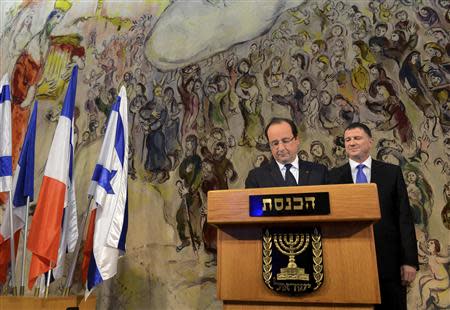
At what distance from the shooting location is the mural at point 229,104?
13.7ft

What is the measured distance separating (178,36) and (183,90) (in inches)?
31.6

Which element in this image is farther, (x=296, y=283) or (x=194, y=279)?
(x=194, y=279)

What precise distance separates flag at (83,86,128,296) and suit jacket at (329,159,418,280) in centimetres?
226

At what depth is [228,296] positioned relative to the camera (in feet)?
5.95

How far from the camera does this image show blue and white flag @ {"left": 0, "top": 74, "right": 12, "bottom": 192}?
3.92m

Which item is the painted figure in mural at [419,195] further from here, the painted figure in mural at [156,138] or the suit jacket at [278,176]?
the painted figure in mural at [156,138]

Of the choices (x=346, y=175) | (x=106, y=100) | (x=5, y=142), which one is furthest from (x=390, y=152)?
(x=5, y=142)

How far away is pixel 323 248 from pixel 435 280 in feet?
8.47

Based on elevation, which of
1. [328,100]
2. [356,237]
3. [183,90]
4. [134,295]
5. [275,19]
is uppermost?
[275,19]

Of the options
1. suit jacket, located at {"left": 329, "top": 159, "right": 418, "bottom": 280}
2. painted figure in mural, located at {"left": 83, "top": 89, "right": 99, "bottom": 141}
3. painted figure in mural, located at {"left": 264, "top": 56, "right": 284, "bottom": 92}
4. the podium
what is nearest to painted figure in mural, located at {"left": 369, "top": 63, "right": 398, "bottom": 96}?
painted figure in mural, located at {"left": 264, "top": 56, "right": 284, "bottom": 92}

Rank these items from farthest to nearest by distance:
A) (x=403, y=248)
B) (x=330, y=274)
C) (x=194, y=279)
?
(x=194, y=279) < (x=403, y=248) < (x=330, y=274)

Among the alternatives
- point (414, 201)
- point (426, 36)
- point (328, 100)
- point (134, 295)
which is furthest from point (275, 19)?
point (134, 295)

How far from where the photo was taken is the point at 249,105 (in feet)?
15.5

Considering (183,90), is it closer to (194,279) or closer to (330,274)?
(194,279)
